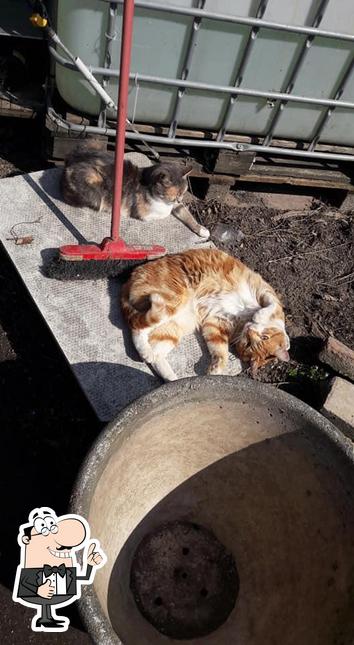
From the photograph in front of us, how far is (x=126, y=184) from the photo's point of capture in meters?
3.29

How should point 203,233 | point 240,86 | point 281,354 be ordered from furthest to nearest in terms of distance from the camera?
point 203,233
point 240,86
point 281,354

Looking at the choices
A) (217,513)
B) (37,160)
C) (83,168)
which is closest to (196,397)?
(217,513)

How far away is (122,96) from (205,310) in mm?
1196

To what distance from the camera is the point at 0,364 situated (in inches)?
116

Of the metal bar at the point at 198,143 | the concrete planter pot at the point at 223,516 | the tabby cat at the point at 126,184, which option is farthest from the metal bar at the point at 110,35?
the concrete planter pot at the point at 223,516

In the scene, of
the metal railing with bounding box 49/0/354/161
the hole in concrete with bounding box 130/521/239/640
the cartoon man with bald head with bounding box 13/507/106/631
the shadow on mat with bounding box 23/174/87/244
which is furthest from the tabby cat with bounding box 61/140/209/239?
the cartoon man with bald head with bounding box 13/507/106/631

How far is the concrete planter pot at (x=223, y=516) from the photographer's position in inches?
75.3

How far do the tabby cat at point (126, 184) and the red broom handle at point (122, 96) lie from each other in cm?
43

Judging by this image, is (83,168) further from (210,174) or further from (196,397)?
(196,397)

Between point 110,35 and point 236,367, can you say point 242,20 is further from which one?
point 236,367

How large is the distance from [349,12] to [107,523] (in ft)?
9.34

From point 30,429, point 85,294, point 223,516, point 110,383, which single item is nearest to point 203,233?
point 85,294

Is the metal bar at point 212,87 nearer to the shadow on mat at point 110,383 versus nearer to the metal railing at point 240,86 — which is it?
the metal railing at point 240,86

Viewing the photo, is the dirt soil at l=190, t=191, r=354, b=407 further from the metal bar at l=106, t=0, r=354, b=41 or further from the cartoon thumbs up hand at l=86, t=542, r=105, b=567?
the cartoon thumbs up hand at l=86, t=542, r=105, b=567
